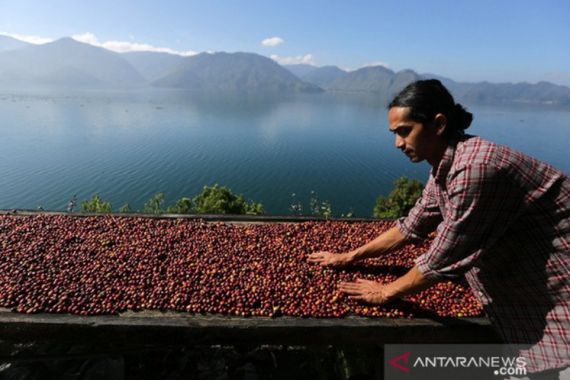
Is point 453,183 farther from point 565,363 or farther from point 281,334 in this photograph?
point 281,334

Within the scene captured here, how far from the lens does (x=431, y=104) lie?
192 cm

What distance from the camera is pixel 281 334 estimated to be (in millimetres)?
2502

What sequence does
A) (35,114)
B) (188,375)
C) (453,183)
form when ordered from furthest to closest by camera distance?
(35,114) → (188,375) → (453,183)

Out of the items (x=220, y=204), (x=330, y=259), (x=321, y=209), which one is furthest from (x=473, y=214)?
(x=321, y=209)

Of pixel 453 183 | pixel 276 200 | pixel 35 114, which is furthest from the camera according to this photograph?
pixel 35 114

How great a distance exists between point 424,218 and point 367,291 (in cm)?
78

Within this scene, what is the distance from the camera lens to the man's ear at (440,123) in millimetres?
1929

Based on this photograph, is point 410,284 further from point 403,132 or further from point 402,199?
point 402,199

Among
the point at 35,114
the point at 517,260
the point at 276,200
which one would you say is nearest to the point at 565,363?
the point at 517,260

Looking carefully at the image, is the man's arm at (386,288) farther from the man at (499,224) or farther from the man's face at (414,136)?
the man's face at (414,136)

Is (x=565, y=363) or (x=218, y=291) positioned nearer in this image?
(x=565, y=363)

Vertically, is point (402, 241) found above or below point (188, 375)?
above

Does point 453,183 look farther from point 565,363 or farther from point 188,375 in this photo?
point 188,375

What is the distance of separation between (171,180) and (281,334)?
1321 inches
